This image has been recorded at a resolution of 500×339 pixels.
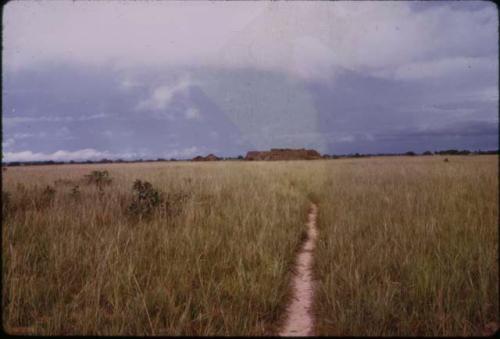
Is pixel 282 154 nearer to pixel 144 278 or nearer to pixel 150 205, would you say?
pixel 150 205

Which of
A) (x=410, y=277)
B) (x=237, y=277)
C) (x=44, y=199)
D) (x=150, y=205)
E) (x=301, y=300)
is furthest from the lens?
(x=44, y=199)

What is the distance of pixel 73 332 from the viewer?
2.53 m

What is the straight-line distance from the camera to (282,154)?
106875 millimetres

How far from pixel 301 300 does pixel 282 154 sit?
342 ft

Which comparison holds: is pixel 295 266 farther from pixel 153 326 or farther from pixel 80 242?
pixel 80 242

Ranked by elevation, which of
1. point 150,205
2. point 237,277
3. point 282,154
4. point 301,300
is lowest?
point 301,300

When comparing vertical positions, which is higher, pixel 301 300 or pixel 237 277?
pixel 237 277

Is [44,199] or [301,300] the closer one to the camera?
[301,300]

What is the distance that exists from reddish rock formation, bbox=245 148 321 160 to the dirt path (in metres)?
97.2

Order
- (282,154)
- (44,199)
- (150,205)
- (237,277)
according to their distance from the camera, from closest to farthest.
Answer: (237,277)
(150,205)
(44,199)
(282,154)

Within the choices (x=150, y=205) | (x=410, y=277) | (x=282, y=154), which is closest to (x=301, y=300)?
(x=410, y=277)

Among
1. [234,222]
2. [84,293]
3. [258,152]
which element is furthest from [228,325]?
[258,152]

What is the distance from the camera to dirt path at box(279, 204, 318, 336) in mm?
2727

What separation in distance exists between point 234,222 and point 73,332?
306cm
